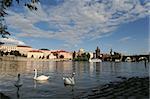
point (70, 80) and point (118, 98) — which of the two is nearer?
point (118, 98)

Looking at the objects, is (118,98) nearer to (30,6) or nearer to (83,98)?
(83,98)

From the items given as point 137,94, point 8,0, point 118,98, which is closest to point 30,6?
point 8,0

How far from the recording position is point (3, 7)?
1653cm

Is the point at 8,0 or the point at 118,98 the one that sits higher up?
the point at 8,0

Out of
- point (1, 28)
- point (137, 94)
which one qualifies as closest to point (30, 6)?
point (1, 28)

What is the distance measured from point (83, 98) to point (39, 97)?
402cm

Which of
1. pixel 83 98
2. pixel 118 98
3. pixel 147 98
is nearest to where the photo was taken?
pixel 147 98

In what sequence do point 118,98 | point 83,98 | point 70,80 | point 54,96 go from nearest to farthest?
point 118,98
point 83,98
point 54,96
point 70,80

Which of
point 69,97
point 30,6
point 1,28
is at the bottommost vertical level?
point 69,97

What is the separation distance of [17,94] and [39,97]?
306 centimetres

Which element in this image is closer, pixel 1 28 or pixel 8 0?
pixel 8 0

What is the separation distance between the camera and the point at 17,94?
2648 centimetres

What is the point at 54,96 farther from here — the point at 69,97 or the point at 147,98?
the point at 147,98

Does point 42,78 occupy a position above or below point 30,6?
below
